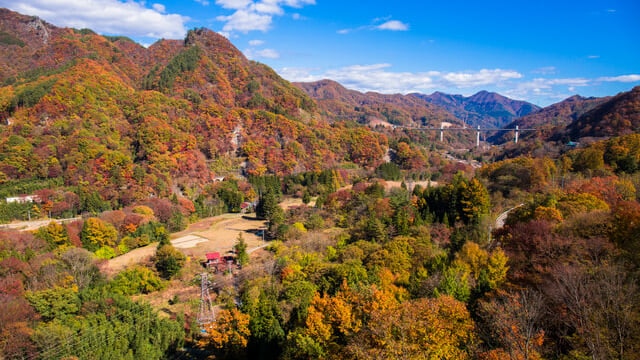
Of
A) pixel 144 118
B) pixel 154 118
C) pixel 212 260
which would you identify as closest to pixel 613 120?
pixel 212 260

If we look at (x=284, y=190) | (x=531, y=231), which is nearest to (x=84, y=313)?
(x=531, y=231)

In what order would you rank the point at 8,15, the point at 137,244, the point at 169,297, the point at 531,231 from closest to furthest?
the point at 531,231 → the point at 169,297 → the point at 137,244 → the point at 8,15

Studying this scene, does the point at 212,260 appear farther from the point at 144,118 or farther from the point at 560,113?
the point at 560,113

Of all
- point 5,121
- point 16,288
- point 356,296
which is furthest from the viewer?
point 5,121

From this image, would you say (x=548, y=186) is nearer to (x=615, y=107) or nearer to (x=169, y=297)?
(x=169, y=297)

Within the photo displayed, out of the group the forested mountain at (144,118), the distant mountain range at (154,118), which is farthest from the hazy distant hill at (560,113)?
the forested mountain at (144,118)

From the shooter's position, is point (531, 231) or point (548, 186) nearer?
point (531, 231)
